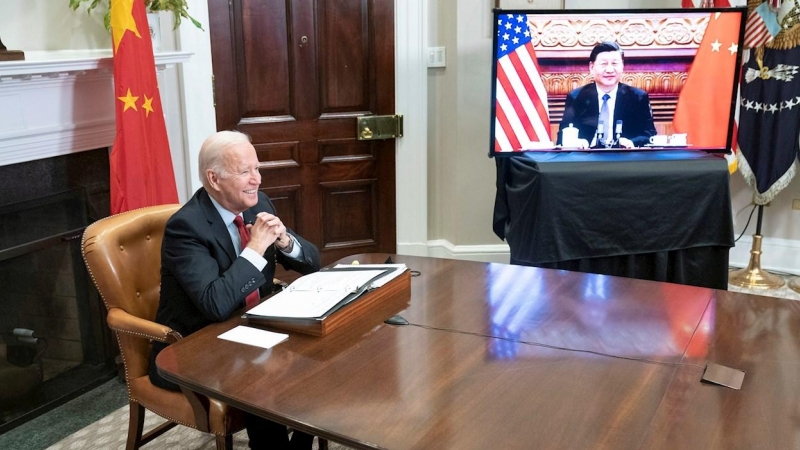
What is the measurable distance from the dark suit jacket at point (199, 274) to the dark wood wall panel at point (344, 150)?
2056 mm

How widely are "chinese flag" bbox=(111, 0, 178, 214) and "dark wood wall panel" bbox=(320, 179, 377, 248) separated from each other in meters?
1.32

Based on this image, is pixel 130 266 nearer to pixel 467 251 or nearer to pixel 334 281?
pixel 334 281

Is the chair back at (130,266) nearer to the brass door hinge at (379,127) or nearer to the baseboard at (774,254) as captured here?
the brass door hinge at (379,127)

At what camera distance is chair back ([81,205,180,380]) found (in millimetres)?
2127

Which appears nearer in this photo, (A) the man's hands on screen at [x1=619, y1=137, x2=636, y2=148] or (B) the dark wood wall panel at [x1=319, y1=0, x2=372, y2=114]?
(A) the man's hands on screen at [x1=619, y1=137, x2=636, y2=148]

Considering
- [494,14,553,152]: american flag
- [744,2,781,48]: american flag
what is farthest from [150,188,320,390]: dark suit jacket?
[744,2,781,48]: american flag

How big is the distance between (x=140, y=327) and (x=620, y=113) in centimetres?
240

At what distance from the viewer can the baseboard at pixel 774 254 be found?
4.42m

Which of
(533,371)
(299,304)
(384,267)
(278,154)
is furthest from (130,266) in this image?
(278,154)

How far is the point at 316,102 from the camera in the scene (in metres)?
4.08

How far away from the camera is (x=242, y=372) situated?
162 cm

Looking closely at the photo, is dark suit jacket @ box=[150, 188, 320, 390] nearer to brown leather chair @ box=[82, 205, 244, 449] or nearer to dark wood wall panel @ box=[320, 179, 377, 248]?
brown leather chair @ box=[82, 205, 244, 449]

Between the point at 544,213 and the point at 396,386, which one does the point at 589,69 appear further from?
Answer: the point at 396,386

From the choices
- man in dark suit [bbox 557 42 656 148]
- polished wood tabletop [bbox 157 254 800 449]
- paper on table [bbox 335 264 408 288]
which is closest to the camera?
polished wood tabletop [bbox 157 254 800 449]
